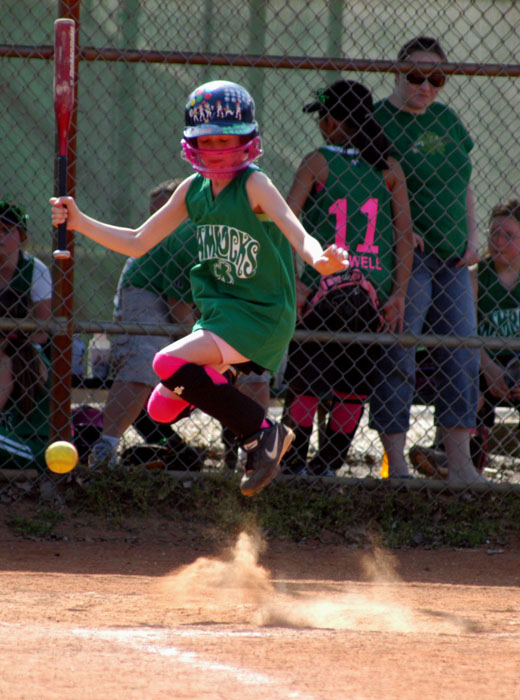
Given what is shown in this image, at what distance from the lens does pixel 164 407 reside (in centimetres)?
363

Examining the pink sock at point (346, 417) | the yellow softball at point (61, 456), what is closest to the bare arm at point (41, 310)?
the yellow softball at point (61, 456)

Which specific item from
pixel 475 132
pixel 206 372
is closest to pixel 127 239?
pixel 206 372

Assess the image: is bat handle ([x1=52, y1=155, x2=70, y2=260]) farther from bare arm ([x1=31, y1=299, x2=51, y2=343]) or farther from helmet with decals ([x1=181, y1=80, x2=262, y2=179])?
bare arm ([x1=31, y1=299, x2=51, y2=343])

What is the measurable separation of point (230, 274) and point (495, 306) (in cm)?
242

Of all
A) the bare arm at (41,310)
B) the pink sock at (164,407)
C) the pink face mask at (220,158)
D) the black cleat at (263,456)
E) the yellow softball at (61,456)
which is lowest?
the yellow softball at (61,456)

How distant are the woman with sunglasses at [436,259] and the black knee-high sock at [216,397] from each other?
1516 mm

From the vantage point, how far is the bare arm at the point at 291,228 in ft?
10.1

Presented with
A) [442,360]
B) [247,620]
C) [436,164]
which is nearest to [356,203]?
[436,164]

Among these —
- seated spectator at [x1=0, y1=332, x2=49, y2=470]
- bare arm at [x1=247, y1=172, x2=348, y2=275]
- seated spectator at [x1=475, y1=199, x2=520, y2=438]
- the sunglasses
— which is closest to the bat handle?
bare arm at [x1=247, y1=172, x2=348, y2=275]

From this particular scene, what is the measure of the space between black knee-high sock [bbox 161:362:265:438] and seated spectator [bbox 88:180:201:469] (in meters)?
1.51

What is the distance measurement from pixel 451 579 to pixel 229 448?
1554mm

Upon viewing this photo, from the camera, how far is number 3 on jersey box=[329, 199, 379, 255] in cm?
483

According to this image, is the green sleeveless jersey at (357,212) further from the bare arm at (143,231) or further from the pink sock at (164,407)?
the pink sock at (164,407)

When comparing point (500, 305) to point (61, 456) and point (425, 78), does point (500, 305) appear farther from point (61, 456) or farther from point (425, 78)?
point (61, 456)
